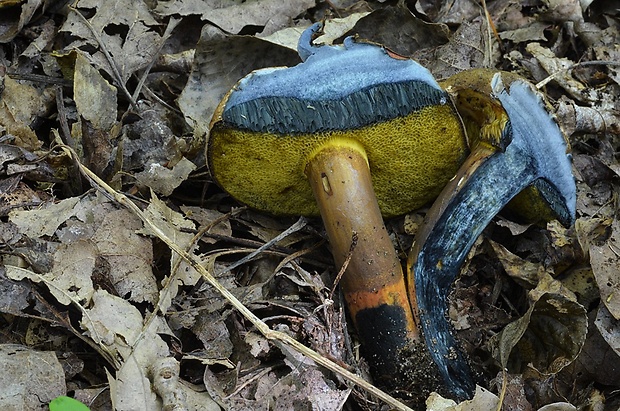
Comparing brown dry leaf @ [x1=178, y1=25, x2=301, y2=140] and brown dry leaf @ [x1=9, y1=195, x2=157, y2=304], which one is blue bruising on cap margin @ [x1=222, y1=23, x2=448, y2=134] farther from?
brown dry leaf @ [x1=178, y1=25, x2=301, y2=140]

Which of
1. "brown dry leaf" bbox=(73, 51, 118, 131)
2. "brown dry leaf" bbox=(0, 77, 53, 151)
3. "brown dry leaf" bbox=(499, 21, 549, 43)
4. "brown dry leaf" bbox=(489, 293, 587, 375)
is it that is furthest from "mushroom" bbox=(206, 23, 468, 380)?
"brown dry leaf" bbox=(499, 21, 549, 43)

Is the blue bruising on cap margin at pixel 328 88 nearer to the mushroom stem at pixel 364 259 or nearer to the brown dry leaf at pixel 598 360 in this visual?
the mushroom stem at pixel 364 259

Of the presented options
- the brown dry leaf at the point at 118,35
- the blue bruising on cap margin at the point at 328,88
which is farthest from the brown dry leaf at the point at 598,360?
the brown dry leaf at the point at 118,35

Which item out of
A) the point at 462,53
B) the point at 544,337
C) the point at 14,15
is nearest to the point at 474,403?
the point at 544,337

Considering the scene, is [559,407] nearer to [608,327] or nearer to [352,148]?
[608,327]

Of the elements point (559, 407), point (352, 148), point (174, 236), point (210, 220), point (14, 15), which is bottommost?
point (559, 407)

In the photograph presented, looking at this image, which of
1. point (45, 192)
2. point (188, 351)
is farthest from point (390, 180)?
point (45, 192)
